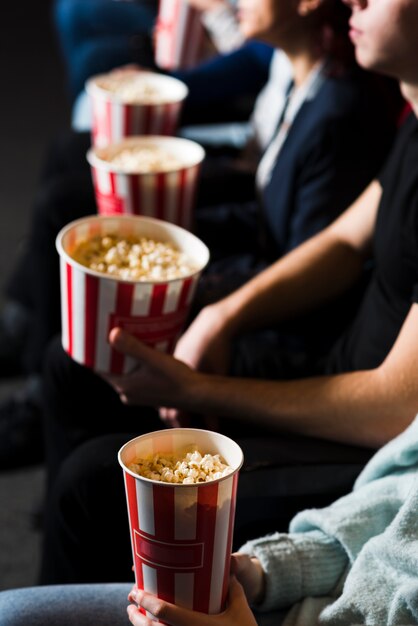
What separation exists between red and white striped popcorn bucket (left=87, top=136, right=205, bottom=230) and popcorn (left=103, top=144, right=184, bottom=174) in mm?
12

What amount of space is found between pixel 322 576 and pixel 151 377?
44 centimetres

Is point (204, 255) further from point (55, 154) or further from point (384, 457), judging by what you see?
point (55, 154)

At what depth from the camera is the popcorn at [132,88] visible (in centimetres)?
213

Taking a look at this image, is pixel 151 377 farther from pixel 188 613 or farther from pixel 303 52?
pixel 303 52

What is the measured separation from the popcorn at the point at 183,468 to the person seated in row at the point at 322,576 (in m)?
0.14

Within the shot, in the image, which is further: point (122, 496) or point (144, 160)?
point (144, 160)

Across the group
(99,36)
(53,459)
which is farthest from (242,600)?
(99,36)

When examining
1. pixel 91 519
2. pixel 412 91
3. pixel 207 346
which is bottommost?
pixel 91 519

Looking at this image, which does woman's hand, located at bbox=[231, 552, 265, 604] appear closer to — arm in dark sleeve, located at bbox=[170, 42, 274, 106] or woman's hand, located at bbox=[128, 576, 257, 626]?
woman's hand, located at bbox=[128, 576, 257, 626]

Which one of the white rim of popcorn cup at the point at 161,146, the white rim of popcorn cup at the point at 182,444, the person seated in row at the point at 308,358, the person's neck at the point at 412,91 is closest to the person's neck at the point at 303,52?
the white rim of popcorn cup at the point at 161,146

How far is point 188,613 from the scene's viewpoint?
1.05 meters

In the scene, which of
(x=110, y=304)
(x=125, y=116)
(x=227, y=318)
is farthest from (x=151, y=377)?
(x=125, y=116)

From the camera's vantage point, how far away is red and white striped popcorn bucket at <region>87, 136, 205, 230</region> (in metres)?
1.74

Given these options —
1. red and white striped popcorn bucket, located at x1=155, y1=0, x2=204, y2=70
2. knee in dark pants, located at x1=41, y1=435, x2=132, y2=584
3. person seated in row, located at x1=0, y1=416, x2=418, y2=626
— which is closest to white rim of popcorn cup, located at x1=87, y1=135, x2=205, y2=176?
knee in dark pants, located at x1=41, y1=435, x2=132, y2=584
